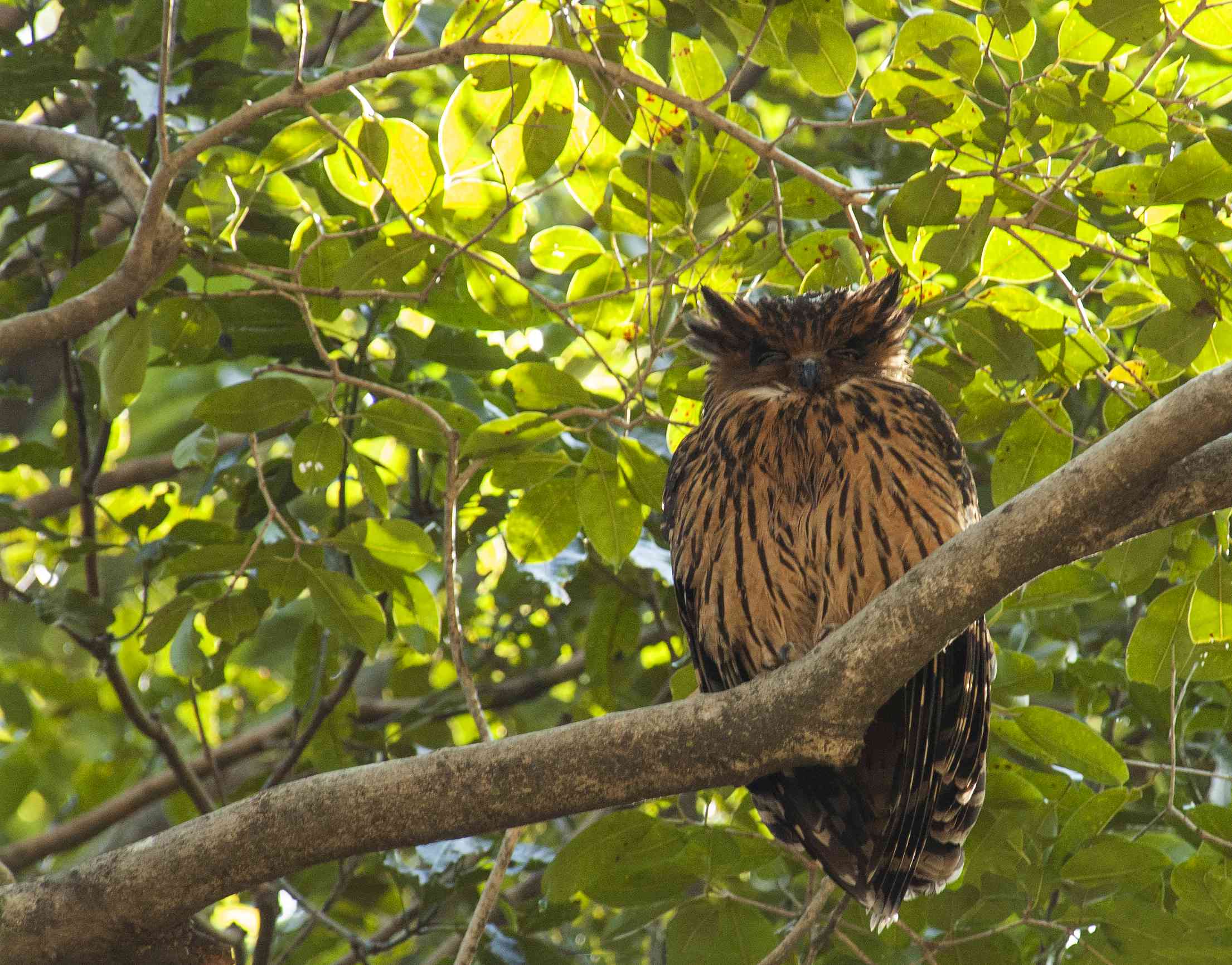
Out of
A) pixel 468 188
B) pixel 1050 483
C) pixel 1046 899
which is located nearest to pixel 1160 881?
pixel 1046 899

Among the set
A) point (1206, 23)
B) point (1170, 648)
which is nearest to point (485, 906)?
point (1170, 648)

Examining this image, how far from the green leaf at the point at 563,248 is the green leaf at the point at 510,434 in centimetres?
Result: 49

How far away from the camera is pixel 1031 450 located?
3.37 meters

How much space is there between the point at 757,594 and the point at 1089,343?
104cm

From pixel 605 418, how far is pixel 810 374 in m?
0.62

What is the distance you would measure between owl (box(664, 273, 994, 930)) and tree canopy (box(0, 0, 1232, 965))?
12 cm

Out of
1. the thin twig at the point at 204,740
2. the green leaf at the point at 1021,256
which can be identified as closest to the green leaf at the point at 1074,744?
the green leaf at the point at 1021,256

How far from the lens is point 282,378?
3.41 metres

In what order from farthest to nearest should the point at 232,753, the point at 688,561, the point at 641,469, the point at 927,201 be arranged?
the point at 232,753
the point at 688,561
the point at 641,469
the point at 927,201

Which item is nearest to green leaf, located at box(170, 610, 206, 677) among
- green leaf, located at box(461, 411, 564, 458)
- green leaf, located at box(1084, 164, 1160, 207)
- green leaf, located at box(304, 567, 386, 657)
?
green leaf, located at box(304, 567, 386, 657)

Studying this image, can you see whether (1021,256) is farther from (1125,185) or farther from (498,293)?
(498,293)

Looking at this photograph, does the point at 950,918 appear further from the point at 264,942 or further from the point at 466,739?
the point at 466,739

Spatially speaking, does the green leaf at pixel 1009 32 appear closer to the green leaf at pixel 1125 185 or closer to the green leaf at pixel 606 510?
the green leaf at pixel 1125 185

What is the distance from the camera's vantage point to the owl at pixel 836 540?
3375 mm
